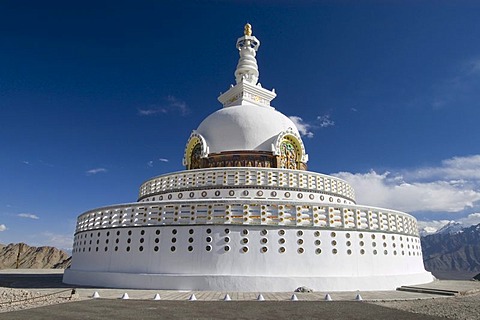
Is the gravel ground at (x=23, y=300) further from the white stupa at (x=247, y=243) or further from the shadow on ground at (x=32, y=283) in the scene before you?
the shadow on ground at (x=32, y=283)

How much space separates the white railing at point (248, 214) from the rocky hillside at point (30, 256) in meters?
47.4

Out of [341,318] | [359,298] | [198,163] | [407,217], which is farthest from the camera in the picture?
[198,163]

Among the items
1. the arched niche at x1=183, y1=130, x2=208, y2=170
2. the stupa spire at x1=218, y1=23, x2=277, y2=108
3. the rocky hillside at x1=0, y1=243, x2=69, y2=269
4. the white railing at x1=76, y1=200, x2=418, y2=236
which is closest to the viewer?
the white railing at x1=76, y1=200, x2=418, y2=236

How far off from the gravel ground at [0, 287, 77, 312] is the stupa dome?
13.9 metres

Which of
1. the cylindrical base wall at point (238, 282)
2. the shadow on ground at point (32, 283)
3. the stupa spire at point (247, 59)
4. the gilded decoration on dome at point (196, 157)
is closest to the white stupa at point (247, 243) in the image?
the cylindrical base wall at point (238, 282)

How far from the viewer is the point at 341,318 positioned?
847cm

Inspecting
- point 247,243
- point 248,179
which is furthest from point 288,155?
point 247,243

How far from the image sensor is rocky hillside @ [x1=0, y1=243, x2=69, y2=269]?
56.4 m

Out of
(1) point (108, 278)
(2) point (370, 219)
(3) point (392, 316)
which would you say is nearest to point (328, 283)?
(2) point (370, 219)

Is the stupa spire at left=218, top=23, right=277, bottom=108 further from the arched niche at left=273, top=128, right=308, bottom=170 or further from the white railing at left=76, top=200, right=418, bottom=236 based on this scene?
the white railing at left=76, top=200, right=418, bottom=236

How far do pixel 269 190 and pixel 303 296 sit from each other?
25.7 ft

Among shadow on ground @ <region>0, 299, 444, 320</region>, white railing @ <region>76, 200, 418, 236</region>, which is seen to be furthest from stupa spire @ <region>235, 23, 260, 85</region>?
shadow on ground @ <region>0, 299, 444, 320</region>

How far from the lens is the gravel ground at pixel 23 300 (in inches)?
393

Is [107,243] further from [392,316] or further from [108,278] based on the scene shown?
[392,316]
